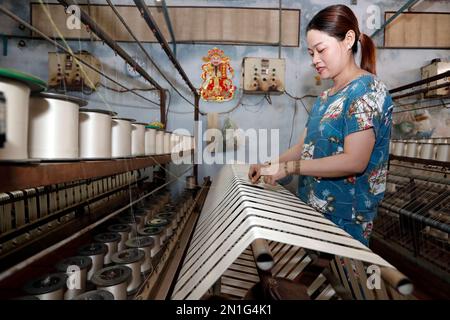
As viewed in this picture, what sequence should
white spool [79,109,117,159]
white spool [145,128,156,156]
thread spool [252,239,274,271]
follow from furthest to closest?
white spool [145,128,156,156] → white spool [79,109,117,159] → thread spool [252,239,274,271]

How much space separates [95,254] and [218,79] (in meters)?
3.62

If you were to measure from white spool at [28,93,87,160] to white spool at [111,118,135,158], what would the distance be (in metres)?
0.38

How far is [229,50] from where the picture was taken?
441 centimetres

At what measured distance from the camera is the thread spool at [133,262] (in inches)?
44.8

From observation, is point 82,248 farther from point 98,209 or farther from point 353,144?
point 353,144

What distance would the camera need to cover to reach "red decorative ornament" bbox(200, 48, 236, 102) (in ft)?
14.5

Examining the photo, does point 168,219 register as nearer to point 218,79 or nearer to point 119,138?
point 119,138

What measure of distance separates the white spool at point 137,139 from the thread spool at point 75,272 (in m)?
0.50

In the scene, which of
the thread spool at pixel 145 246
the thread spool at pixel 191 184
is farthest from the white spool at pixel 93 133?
the thread spool at pixel 191 184

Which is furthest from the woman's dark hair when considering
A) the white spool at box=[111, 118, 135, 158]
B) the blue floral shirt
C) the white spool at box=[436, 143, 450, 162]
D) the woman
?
the white spool at box=[436, 143, 450, 162]

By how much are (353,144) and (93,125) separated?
0.89m

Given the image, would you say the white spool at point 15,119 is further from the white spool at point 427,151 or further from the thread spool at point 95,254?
the white spool at point 427,151

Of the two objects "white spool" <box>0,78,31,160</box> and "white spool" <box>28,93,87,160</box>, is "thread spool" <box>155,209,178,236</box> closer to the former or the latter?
"white spool" <box>28,93,87,160</box>
